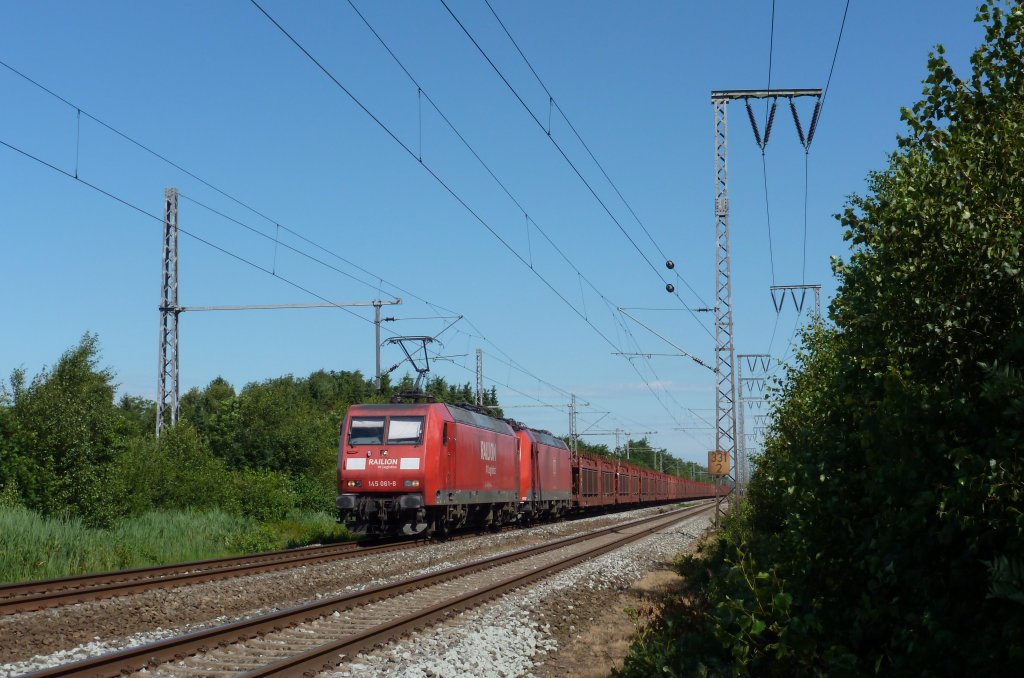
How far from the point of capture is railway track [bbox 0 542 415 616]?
12.1 m

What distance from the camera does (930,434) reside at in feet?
14.7

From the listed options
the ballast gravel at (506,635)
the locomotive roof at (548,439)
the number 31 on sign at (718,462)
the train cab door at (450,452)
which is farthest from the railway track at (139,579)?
the locomotive roof at (548,439)

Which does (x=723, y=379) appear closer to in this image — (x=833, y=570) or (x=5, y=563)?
(x=5, y=563)

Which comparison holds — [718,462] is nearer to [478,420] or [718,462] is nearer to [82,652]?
[478,420]

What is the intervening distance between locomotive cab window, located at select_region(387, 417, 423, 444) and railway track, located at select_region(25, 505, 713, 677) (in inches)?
258

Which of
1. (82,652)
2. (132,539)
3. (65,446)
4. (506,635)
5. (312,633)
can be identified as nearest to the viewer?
(82,652)

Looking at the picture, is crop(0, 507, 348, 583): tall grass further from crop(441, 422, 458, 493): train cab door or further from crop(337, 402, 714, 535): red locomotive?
crop(441, 422, 458, 493): train cab door

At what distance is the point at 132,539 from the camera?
20109 millimetres

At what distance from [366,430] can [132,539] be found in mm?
5985

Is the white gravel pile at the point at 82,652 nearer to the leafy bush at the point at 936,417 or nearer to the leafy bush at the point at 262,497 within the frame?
the leafy bush at the point at 936,417

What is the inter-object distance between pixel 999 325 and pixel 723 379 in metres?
22.3

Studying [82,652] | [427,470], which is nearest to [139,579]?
[82,652]

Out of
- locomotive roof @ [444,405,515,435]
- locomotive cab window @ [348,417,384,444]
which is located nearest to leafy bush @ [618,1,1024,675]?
locomotive cab window @ [348,417,384,444]

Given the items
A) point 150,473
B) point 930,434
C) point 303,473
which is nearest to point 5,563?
point 150,473
